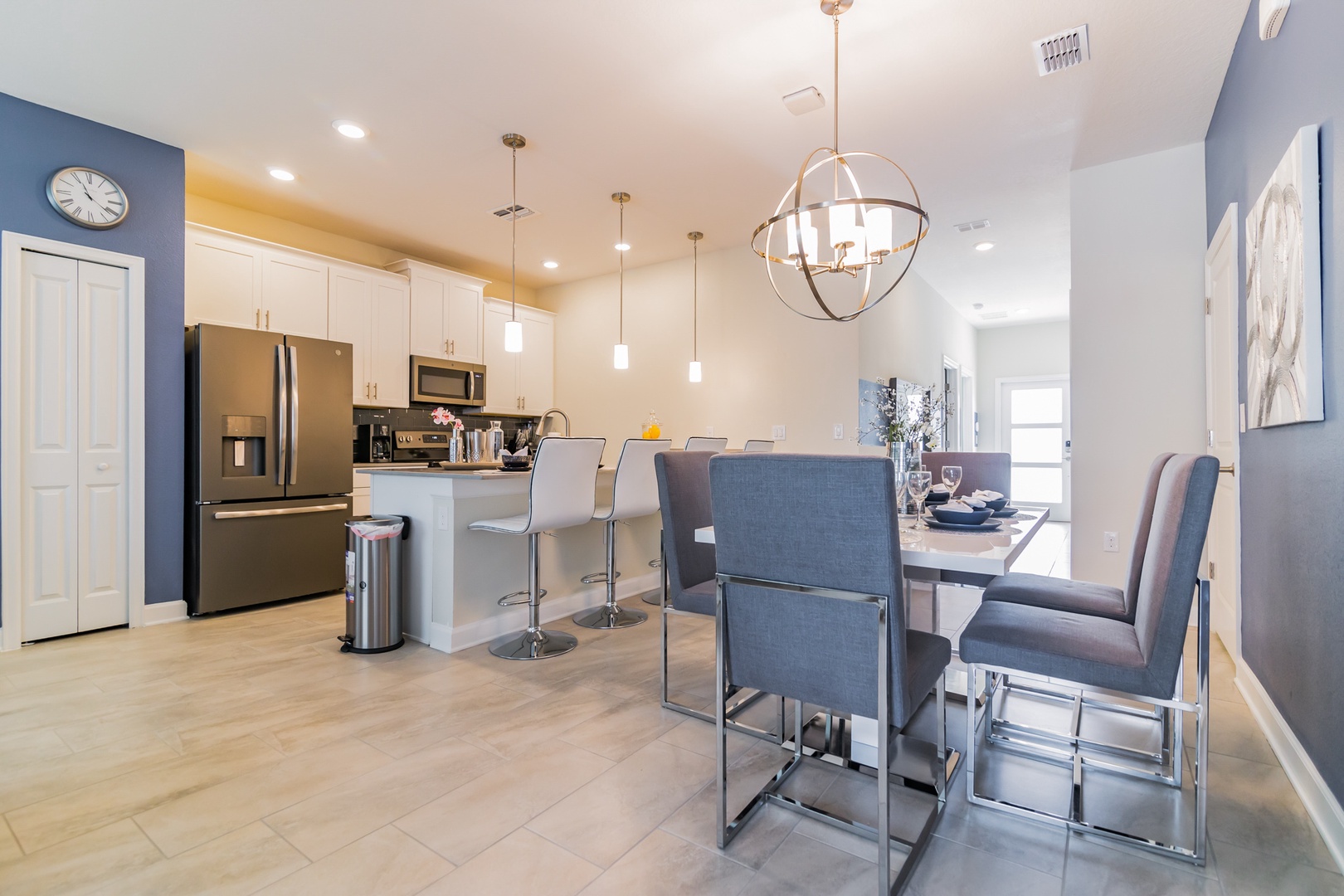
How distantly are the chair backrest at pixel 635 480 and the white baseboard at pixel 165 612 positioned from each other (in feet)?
8.43

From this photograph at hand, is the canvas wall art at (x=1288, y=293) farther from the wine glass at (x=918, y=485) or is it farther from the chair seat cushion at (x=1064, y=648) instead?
the wine glass at (x=918, y=485)

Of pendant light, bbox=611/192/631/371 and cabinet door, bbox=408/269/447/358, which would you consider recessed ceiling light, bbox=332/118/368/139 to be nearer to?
pendant light, bbox=611/192/631/371

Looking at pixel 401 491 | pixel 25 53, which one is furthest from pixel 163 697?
pixel 25 53

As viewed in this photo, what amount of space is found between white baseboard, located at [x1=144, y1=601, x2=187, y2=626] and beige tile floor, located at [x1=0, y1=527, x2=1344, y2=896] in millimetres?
759

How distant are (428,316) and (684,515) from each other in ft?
13.0

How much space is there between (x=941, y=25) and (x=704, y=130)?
123 cm

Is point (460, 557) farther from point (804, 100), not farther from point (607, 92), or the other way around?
point (804, 100)

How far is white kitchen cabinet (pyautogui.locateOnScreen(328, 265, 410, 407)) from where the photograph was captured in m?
4.79

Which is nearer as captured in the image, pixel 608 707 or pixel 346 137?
pixel 608 707

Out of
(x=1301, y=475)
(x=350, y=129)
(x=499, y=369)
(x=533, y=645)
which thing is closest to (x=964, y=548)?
(x=1301, y=475)

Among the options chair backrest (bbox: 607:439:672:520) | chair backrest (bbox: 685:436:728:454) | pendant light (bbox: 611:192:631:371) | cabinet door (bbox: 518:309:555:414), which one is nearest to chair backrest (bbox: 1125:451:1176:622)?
chair backrest (bbox: 607:439:672:520)

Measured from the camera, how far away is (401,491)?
131 inches

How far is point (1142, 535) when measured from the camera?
6.72 ft

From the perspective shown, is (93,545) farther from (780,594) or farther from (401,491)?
(780,594)
